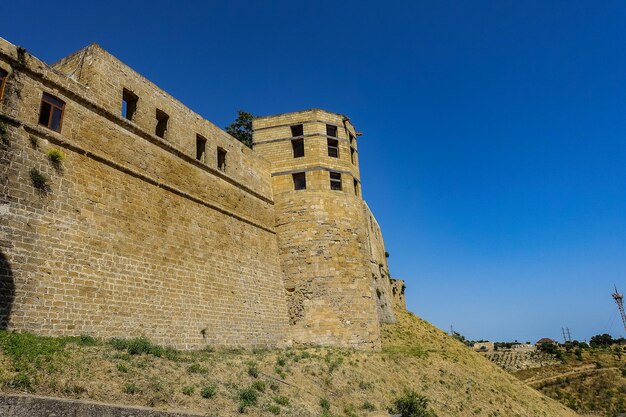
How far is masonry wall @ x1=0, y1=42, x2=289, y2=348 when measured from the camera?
30.9 feet

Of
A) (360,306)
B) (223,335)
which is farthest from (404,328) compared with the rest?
(223,335)

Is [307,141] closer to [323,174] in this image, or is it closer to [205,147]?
[323,174]

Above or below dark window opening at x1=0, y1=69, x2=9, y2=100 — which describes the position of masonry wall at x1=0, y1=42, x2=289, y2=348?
below

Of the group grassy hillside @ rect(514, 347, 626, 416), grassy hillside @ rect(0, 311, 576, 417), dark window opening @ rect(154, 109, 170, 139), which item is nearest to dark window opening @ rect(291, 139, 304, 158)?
dark window opening @ rect(154, 109, 170, 139)

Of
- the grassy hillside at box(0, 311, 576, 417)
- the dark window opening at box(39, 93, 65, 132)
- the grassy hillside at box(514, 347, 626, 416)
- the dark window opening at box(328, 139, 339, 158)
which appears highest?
the dark window opening at box(328, 139, 339, 158)

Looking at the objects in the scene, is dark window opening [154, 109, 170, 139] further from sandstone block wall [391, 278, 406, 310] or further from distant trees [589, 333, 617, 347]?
distant trees [589, 333, 617, 347]

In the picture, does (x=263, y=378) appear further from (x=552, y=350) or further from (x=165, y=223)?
(x=552, y=350)

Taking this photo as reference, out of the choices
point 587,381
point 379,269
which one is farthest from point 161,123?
point 587,381

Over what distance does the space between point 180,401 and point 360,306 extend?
427 inches

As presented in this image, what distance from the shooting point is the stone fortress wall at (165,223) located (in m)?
9.67

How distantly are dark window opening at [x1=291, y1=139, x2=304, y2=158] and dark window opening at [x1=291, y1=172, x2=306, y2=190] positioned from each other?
94cm

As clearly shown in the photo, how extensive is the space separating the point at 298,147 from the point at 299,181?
1695 millimetres

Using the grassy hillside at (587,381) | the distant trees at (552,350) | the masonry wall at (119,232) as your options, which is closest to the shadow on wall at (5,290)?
the masonry wall at (119,232)

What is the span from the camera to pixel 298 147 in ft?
67.1
